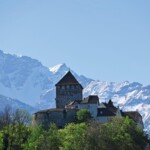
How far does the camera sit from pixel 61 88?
18612cm

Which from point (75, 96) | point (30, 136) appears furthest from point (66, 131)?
point (75, 96)

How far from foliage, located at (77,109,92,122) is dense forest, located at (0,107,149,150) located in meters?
13.9

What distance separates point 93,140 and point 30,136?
795 inches

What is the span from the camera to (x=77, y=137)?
401 feet

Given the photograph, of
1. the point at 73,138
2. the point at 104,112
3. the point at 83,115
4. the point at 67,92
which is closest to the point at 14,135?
the point at 73,138

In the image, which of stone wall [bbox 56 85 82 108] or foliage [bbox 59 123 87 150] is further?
stone wall [bbox 56 85 82 108]

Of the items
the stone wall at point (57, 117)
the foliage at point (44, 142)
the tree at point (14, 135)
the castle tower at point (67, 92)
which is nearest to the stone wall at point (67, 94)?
the castle tower at point (67, 92)

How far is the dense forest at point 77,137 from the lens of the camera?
120500 millimetres

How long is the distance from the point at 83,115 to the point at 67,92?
30.1 m

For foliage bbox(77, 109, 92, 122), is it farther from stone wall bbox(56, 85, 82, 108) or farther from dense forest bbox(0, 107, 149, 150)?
stone wall bbox(56, 85, 82, 108)

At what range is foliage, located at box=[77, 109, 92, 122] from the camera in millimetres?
153750

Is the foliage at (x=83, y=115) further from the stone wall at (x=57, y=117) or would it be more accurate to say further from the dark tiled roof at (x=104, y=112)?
the dark tiled roof at (x=104, y=112)

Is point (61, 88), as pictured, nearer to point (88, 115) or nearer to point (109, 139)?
point (88, 115)

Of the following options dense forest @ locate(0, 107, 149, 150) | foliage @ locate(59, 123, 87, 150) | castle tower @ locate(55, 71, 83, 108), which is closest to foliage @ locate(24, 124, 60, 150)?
dense forest @ locate(0, 107, 149, 150)
